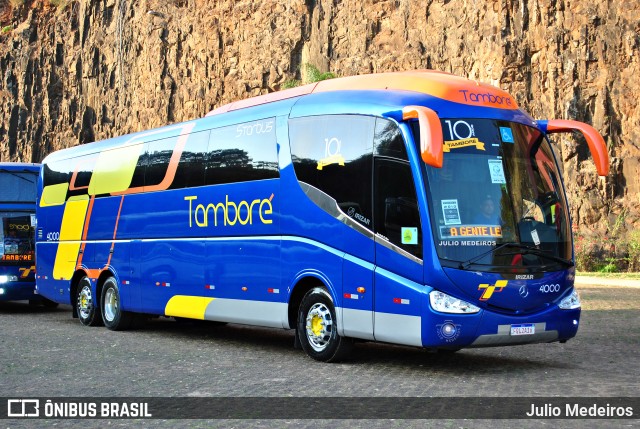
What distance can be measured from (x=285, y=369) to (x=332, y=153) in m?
2.71

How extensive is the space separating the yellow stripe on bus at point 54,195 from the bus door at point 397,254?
10.0 meters

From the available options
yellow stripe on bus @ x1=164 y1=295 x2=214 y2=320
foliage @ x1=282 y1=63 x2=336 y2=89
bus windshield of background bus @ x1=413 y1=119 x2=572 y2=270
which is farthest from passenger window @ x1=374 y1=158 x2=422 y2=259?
foliage @ x1=282 y1=63 x2=336 y2=89

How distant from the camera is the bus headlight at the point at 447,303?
10.9 meters

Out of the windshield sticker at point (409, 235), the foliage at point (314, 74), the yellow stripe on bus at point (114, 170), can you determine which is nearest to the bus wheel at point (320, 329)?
the windshield sticker at point (409, 235)

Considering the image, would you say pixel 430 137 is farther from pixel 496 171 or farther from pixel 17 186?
pixel 17 186

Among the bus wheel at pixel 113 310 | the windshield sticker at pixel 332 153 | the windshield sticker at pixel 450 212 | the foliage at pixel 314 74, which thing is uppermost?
the foliage at pixel 314 74

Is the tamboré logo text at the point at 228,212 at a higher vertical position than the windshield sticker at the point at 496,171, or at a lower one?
lower

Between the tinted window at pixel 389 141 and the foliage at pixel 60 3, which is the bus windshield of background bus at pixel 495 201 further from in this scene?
the foliage at pixel 60 3

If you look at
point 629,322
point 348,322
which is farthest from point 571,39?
point 348,322

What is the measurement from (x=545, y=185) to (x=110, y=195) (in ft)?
29.6

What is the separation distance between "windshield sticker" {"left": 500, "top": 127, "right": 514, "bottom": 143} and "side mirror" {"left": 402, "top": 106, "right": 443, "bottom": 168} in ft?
4.02

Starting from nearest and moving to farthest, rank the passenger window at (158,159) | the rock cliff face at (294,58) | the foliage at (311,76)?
the passenger window at (158,159) < the rock cliff face at (294,58) < the foliage at (311,76)

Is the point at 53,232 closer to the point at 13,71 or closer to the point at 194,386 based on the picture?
the point at 194,386

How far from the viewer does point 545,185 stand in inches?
463
